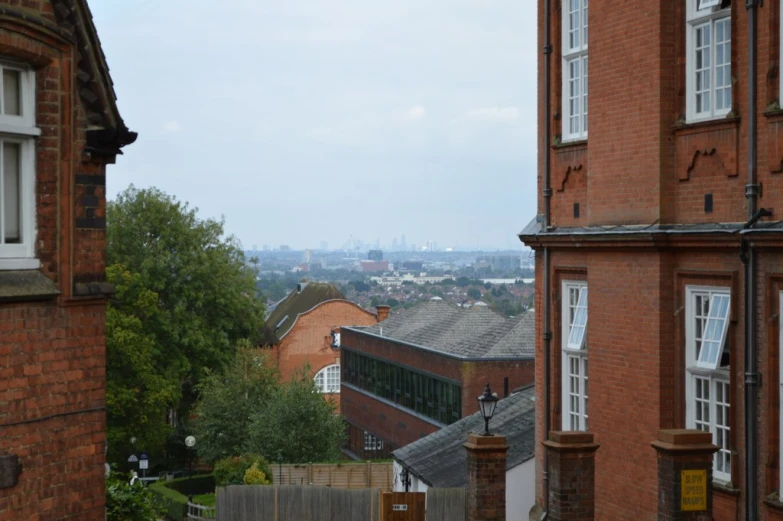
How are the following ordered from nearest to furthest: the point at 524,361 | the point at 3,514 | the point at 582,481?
the point at 3,514 → the point at 582,481 → the point at 524,361

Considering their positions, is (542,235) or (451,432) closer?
(542,235)

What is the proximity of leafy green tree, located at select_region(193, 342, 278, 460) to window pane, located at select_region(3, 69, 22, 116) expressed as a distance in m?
42.3

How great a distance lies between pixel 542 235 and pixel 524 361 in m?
31.2

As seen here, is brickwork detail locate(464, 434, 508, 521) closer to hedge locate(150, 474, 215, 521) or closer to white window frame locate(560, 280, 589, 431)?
white window frame locate(560, 280, 589, 431)

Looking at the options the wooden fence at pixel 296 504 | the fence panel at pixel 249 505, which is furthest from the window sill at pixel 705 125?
the fence panel at pixel 249 505

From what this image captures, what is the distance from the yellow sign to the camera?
40.5 feet

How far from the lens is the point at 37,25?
9.98 m

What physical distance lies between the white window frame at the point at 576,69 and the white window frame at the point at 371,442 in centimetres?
4588

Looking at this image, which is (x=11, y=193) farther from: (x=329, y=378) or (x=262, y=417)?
(x=329, y=378)

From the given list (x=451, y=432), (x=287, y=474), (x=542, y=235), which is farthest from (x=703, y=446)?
(x=287, y=474)

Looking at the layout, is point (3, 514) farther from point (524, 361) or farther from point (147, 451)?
point (147, 451)

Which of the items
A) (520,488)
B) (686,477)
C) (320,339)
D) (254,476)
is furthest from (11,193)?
(320,339)

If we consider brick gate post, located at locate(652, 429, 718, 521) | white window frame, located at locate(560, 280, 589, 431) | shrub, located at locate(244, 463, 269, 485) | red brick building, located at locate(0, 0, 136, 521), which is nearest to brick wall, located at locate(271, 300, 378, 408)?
shrub, located at locate(244, 463, 269, 485)

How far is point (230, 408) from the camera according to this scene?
53.0 meters
